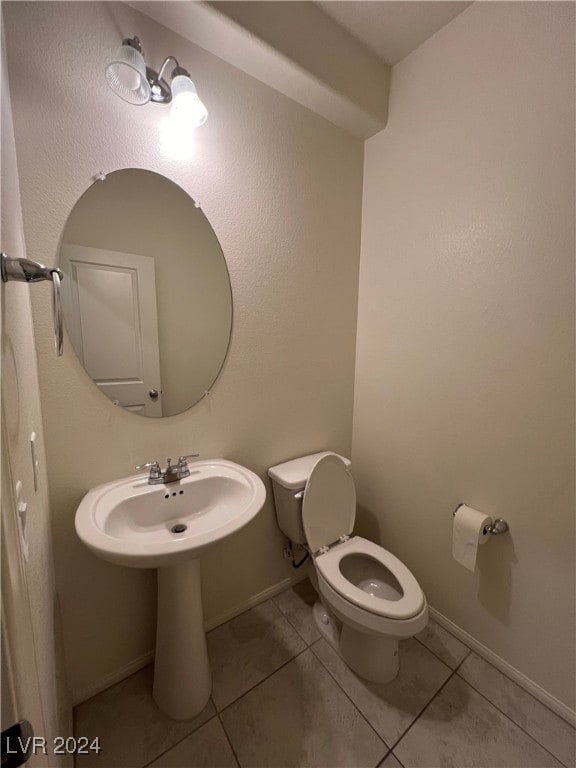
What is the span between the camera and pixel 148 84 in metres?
0.98

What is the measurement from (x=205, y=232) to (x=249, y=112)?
0.54m

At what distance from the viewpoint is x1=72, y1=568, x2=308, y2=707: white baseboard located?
1.17 m

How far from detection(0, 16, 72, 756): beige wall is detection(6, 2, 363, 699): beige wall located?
0.09 m

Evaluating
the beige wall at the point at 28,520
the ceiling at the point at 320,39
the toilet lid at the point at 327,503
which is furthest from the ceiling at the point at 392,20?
the toilet lid at the point at 327,503

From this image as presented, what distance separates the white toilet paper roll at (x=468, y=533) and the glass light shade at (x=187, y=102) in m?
1.79

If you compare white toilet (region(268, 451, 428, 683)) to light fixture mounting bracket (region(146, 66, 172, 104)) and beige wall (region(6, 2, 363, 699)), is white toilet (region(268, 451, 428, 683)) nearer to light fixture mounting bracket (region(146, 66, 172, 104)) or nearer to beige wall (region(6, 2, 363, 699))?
beige wall (region(6, 2, 363, 699))

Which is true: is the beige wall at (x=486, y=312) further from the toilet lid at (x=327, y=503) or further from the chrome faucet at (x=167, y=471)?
the chrome faucet at (x=167, y=471)

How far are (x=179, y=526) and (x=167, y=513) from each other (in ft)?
0.22

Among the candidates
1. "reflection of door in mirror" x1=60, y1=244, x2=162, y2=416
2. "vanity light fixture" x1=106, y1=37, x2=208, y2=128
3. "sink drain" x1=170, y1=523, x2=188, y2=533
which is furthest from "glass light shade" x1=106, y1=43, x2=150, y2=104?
"sink drain" x1=170, y1=523, x2=188, y2=533

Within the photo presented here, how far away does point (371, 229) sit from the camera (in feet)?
5.28

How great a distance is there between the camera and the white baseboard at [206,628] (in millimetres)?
1171

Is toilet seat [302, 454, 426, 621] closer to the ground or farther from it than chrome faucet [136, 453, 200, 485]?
closer to the ground

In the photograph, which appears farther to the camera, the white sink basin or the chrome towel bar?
the white sink basin

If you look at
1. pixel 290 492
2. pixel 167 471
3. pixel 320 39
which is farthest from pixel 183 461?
pixel 320 39
